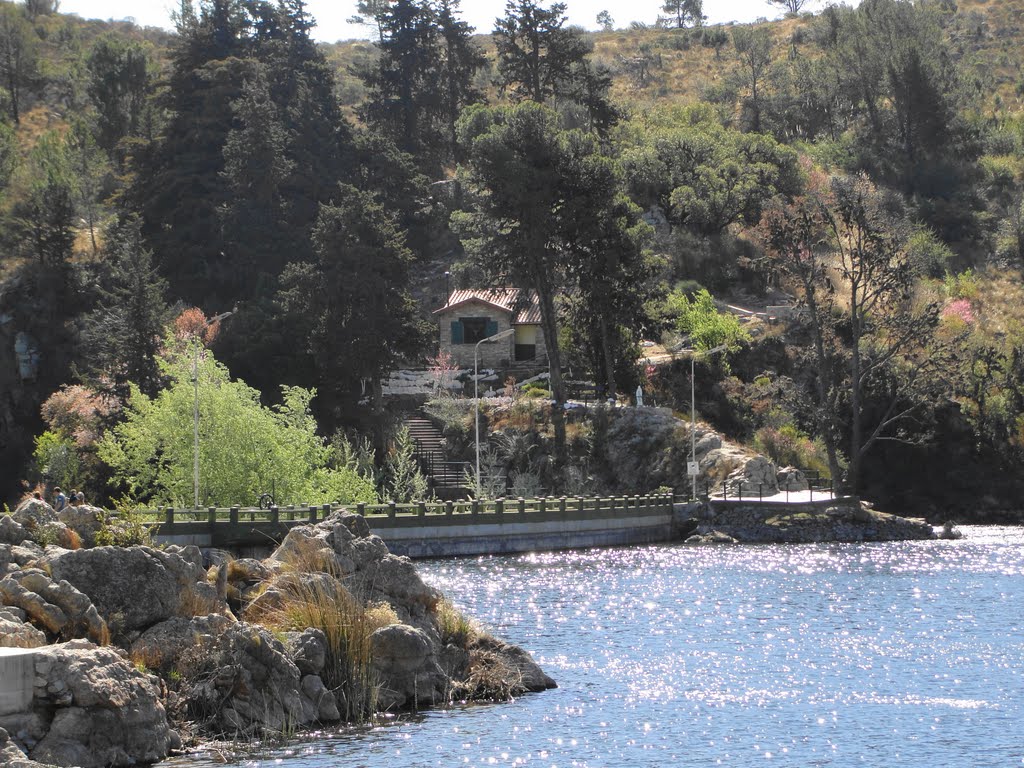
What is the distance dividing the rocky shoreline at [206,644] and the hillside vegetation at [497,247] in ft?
101

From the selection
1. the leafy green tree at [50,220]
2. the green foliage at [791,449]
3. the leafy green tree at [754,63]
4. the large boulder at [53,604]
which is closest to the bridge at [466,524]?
the green foliage at [791,449]

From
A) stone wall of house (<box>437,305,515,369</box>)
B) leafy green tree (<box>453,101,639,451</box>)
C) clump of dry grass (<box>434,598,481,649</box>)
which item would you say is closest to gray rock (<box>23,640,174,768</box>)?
clump of dry grass (<box>434,598,481,649</box>)

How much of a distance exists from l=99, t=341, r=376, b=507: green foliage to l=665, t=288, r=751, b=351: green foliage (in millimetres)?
31342

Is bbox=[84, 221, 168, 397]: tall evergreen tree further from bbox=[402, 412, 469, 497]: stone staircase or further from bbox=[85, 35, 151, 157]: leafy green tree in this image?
bbox=[85, 35, 151, 157]: leafy green tree

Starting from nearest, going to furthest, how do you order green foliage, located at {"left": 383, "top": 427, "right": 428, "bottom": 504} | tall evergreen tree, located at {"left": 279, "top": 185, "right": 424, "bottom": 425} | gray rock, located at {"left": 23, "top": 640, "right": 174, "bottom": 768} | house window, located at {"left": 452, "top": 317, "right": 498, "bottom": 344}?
gray rock, located at {"left": 23, "top": 640, "right": 174, "bottom": 768}, green foliage, located at {"left": 383, "top": 427, "right": 428, "bottom": 504}, tall evergreen tree, located at {"left": 279, "top": 185, "right": 424, "bottom": 425}, house window, located at {"left": 452, "top": 317, "right": 498, "bottom": 344}

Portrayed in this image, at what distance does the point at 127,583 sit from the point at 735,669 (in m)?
15.9

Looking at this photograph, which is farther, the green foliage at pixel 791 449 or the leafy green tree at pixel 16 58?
the leafy green tree at pixel 16 58

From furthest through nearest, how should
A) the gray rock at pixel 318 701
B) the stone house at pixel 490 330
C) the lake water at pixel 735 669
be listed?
the stone house at pixel 490 330
the gray rock at pixel 318 701
the lake water at pixel 735 669

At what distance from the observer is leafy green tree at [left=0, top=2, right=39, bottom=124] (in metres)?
154

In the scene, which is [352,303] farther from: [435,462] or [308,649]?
[308,649]

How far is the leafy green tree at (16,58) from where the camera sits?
154500mm

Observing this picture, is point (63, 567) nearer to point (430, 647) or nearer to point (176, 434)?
point (430, 647)

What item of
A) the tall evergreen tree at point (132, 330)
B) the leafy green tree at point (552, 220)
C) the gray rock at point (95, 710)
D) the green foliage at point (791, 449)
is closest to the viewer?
the gray rock at point (95, 710)

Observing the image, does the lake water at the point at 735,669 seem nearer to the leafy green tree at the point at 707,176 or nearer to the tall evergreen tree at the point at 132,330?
the tall evergreen tree at the point at 132,330
